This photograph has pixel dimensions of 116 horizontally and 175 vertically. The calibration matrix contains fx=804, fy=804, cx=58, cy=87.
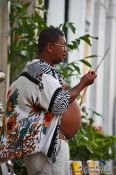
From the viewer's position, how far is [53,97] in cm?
598

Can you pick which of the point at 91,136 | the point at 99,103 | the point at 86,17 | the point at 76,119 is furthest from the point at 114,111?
the point at 76,119

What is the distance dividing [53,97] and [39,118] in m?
0.21

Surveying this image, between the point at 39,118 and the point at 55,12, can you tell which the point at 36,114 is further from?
the point at 55,12

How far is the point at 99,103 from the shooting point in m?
Result: 16.7

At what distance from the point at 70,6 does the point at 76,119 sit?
7471 mm

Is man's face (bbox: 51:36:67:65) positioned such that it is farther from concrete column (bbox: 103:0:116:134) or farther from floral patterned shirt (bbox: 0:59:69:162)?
concrete column (bbox: 103:0:116:134)

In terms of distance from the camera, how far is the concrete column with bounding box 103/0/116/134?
17.6 metres

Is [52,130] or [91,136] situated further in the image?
[91,136]

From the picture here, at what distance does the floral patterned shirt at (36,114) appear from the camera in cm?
601

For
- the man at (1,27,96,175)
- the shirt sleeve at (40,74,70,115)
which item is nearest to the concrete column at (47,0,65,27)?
the man at (1,27,96,175)

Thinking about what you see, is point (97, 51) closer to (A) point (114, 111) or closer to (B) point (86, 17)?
(B) point (86, 17)

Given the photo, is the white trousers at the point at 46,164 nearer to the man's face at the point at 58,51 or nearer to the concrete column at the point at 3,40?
the man's face at the point at 58,51

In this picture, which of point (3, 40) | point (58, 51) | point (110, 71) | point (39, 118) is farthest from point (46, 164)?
point (110, 71)

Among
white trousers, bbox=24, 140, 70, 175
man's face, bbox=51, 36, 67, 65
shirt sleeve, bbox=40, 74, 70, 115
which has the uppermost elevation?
man's face, bbox=51, 36, 67, 65
